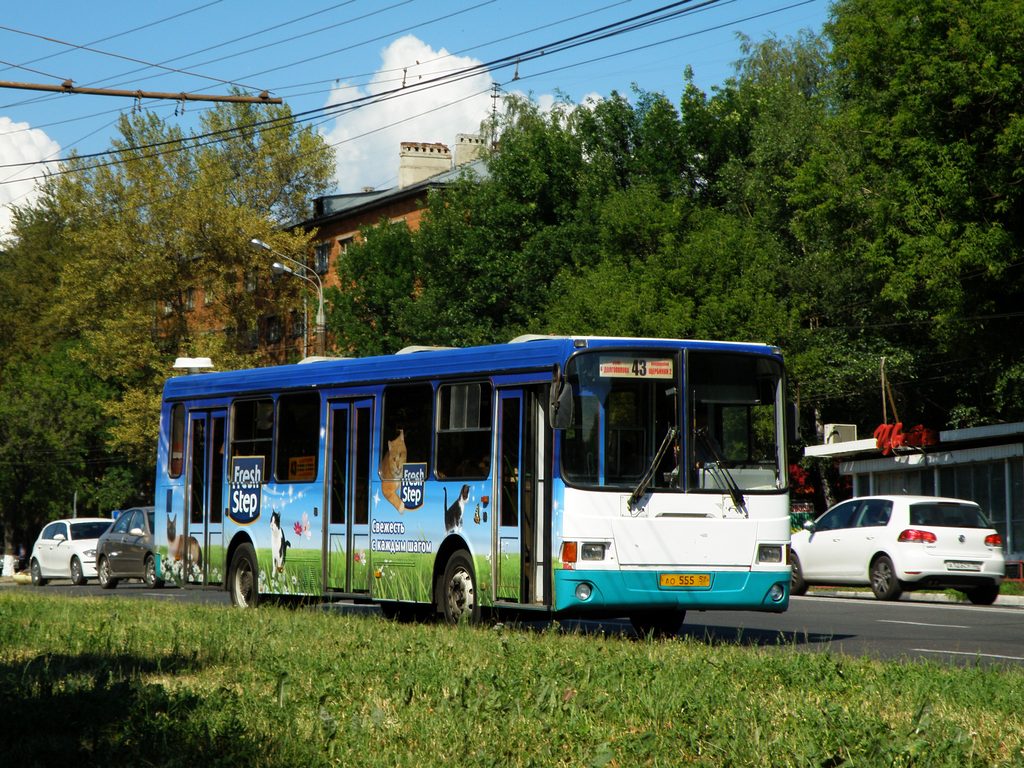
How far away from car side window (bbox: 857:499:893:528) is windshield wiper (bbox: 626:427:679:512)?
1177 centimetres

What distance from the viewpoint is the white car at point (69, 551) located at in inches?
1459

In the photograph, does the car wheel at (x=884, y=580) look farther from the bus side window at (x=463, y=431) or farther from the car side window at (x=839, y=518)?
the bus side window at (x=463, y=431)

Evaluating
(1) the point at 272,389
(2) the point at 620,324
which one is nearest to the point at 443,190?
(2) the point at 620,324

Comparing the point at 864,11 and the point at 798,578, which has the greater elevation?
the point at 864,11

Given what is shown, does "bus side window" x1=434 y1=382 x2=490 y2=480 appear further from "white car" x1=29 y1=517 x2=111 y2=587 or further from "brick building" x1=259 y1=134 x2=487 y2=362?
"brick building" x1=259 y1=134 x2=487 y2=362

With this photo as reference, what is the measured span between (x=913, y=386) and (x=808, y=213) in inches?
456

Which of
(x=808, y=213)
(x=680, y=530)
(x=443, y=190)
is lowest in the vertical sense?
(x=680, y=530)

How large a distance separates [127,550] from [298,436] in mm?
15749

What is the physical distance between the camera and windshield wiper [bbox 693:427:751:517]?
14516mm

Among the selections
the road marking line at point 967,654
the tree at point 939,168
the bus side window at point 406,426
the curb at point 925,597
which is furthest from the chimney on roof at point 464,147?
the road marking line at point 967,654

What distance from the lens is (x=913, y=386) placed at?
48250 mm

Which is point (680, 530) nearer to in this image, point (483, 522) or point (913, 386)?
point (483, 522)

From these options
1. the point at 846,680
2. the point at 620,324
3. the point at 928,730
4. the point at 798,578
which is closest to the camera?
the point at 928,730

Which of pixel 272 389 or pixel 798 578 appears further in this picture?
pixel 798 578
